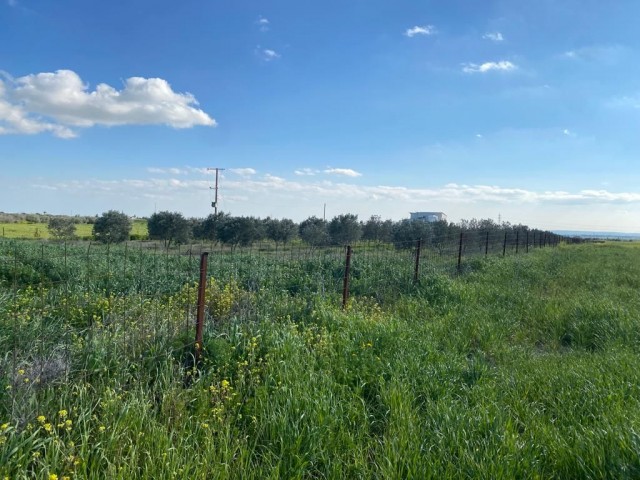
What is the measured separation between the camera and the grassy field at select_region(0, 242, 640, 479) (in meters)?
2.76

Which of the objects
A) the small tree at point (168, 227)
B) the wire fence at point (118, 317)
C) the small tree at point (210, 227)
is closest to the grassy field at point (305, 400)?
the wire fence at point (118, 317)

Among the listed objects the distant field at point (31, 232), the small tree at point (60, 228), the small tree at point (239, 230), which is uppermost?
the small tree at point (239, 230)

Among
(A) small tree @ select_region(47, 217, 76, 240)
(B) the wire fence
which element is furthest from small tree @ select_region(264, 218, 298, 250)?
(B) the wire fence

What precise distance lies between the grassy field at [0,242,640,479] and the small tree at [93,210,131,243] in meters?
40.0

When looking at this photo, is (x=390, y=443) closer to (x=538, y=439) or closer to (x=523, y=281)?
(x=538, y=439)

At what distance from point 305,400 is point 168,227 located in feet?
140

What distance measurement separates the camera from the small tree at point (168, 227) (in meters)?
43.3

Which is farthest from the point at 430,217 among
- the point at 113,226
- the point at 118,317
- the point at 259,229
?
the point at 118,317

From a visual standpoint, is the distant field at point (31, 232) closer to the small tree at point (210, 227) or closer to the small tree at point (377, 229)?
the small tree at point (210, 227)

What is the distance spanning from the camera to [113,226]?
42.8 metres

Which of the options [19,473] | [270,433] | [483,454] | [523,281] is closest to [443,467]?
[483,454]

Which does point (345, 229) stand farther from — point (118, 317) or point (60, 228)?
point (118, 317)

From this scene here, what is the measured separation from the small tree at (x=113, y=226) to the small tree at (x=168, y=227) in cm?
245

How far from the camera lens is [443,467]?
2.82 metres
